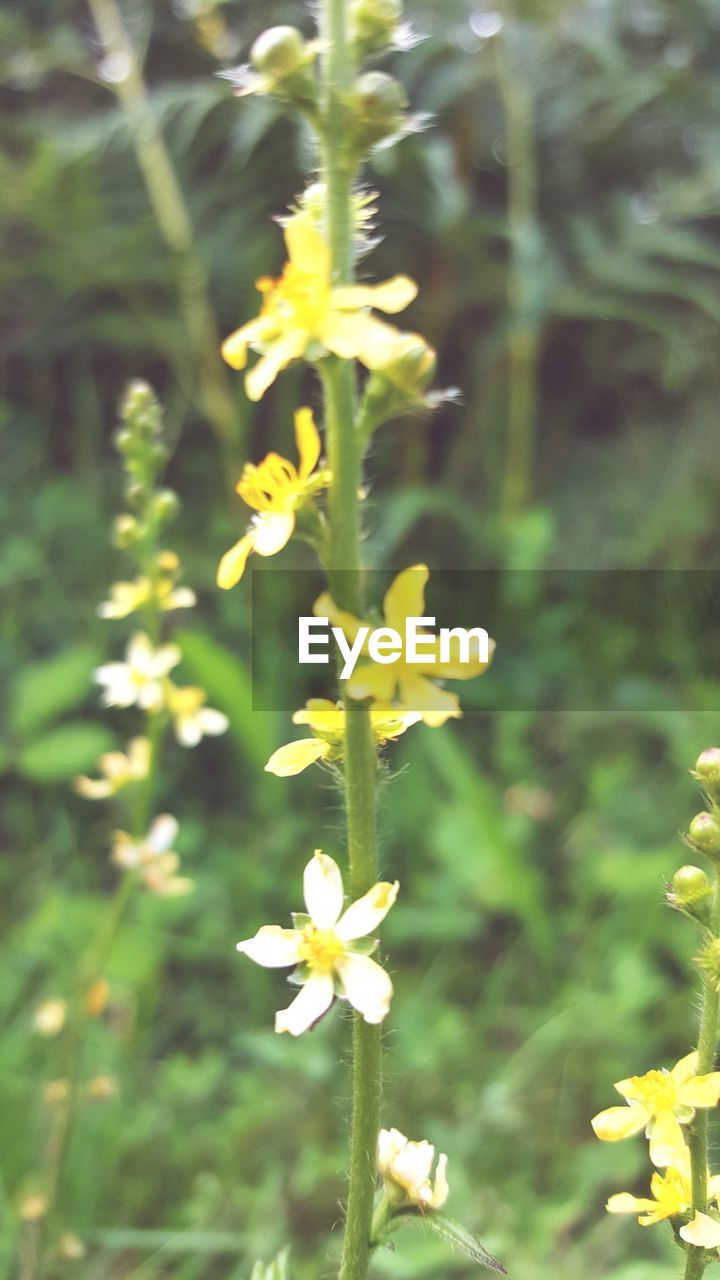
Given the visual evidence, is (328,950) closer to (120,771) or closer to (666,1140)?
(666,1140)

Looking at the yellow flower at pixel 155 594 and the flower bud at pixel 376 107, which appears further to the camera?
the yellow flower at pixel 155 594

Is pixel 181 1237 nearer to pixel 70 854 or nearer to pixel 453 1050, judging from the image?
pixel 453 1050

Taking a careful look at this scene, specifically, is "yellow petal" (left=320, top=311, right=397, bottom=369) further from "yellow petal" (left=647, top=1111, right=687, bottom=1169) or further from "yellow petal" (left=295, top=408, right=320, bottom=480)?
"yellow petal" (left=647, top=1111, right=687, bottom=1169)

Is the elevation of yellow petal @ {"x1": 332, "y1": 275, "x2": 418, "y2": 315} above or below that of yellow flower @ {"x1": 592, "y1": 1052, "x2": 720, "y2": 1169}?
above

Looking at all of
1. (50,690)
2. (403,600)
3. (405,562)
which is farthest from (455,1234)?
(405,562)

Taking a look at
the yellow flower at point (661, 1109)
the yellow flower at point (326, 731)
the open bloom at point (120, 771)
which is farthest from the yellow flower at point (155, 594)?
the yellow flower at point (661, 1109)

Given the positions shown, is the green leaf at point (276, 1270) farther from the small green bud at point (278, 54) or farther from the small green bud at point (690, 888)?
the small green bud at point (278, 54)

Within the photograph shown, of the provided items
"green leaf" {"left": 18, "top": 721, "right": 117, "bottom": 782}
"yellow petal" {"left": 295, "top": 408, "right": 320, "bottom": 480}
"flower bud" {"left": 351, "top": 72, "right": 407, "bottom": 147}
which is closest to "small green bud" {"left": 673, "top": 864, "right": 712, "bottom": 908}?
"yellow petal" {"left": 295, "top": 408, "right": 320, "bottom": 480}
